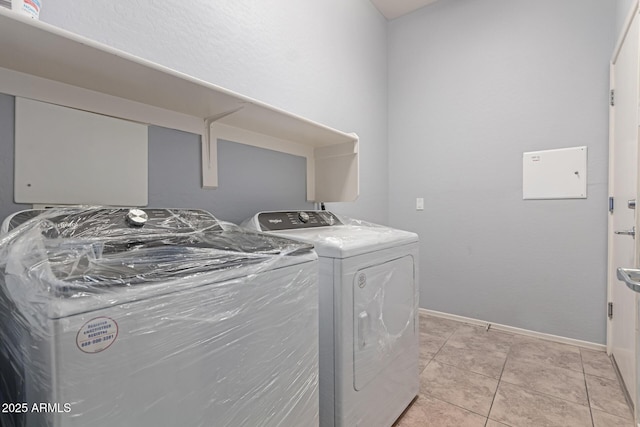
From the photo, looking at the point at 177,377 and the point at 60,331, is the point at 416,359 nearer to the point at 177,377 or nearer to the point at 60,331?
the point at 177,377

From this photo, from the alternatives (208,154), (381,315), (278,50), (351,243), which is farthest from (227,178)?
(381,315)

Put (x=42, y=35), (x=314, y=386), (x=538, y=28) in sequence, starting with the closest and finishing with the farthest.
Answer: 1. (x=42, y=35)
2. (x=314, y=386)
3. (x=538, y=28)

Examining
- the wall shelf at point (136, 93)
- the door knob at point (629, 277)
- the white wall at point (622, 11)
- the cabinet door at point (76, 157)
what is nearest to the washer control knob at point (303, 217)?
the wall shelf at point (136, 93)

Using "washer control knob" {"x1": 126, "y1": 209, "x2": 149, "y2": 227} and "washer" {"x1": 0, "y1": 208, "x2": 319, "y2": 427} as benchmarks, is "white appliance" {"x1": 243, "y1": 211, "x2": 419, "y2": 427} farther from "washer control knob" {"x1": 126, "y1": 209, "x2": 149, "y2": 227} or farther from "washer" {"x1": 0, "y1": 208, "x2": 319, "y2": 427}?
"washer control knob" {"x1": 126, "y1": 209, "x2": 149, "y2": 227}

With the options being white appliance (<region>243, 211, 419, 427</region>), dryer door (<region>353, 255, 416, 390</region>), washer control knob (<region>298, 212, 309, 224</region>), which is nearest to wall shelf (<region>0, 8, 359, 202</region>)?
washer control knob (<region>298, 212, 309, 224</region>)

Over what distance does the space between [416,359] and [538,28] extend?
8.77 feet

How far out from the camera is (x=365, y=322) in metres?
1.17

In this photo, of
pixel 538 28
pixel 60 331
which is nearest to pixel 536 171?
pixel 538 28

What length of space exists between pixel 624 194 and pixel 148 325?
2.42 metres

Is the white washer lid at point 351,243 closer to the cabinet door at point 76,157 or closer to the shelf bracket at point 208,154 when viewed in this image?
the shelf bracket at point 208,154

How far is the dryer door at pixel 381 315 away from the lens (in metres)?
1.14

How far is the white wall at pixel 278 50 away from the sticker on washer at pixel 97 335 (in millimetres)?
915

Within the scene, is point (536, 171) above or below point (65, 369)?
above

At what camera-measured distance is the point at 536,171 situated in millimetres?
2303
